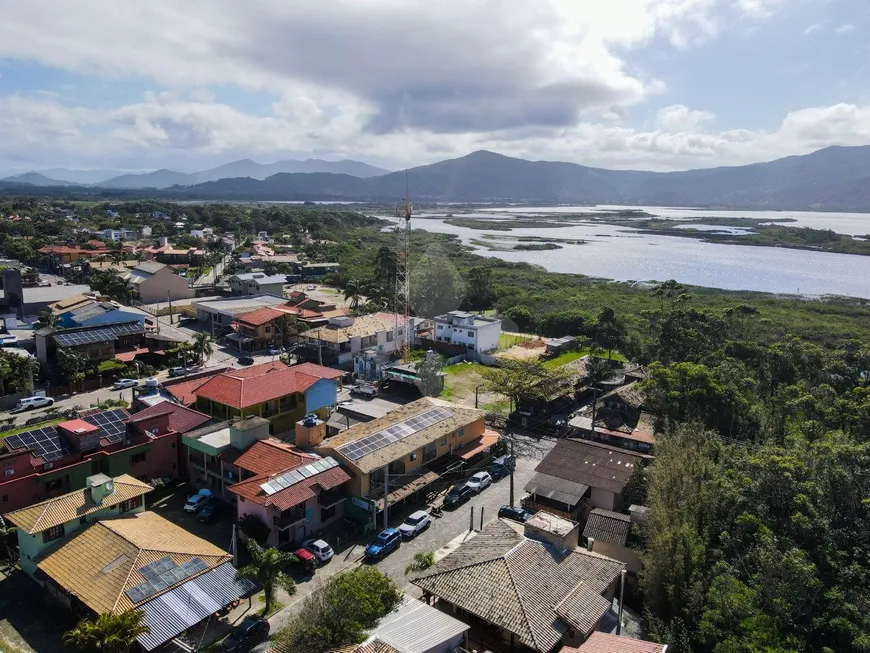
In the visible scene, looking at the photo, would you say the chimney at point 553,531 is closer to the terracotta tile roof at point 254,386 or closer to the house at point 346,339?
the terracotta tile roof at point 254,386

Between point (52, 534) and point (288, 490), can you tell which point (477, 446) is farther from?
point (52, 534)

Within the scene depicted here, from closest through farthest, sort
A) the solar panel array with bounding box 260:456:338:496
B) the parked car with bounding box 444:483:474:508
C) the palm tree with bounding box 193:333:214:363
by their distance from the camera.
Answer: the solar panel array with bounding box 260:456:338:496
the parked car with bounding box 444:483:474:508
the palm tree with bounding box 193:333:214:363

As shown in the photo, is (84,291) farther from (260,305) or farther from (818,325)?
(818,325)

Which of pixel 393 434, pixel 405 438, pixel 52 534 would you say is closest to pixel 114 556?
pixel 52 534

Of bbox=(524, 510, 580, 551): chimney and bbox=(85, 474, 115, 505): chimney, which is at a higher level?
bbox=(85, 474, 115, 505): chimney

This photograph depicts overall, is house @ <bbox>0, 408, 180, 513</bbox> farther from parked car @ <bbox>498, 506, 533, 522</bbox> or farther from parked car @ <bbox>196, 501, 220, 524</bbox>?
parked car @ <bbox>498, 506, 533, 522</bbox>

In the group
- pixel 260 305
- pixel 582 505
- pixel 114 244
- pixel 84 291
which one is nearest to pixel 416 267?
pixel 260 305

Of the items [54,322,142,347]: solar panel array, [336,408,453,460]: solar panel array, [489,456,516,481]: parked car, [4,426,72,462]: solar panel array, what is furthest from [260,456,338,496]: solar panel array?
[54,322,142,347]: solar panel array
